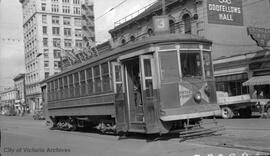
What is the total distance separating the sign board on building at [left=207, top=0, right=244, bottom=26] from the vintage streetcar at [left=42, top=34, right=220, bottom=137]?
19130mm

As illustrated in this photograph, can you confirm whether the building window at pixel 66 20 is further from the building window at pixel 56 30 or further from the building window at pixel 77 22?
the building window at pixel 56 30

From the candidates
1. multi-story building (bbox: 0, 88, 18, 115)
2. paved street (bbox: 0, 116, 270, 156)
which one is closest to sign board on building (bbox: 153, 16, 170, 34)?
paved street (bbox: 0, 116, 270, 156)

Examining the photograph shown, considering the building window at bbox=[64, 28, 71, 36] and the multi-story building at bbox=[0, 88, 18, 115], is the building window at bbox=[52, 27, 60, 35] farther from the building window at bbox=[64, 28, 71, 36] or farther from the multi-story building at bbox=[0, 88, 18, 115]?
the multi-story building at bbox=[0, 88, 18, 115]

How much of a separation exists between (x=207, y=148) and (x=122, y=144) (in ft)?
10.8

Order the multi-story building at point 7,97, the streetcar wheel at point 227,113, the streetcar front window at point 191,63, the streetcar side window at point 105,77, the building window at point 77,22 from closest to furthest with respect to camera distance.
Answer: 1. the streetcar front window at point 191,63
2. the streetcar side window at point 105,77
3. the streetcar wheel at point 227,113
4. the building window at point 77,22
5. the multi-story building at point 7,97

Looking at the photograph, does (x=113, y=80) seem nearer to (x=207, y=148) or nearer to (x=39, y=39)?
(x=207, y=148)

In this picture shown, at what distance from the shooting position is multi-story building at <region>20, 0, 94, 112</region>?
8462 centimetres

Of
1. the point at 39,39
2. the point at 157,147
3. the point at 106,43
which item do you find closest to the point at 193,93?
the point at 157,147

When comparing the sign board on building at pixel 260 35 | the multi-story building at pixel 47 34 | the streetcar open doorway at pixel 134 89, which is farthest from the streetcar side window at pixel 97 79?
the multi-story building at pixel 47 34

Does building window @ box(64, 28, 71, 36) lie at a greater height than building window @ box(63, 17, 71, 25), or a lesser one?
lesser

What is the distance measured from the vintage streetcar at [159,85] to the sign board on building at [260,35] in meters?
15.3

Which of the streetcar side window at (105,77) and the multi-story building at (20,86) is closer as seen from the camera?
the streetcar side window at (105,77)

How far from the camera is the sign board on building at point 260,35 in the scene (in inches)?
1063

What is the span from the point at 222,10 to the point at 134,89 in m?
20.8
